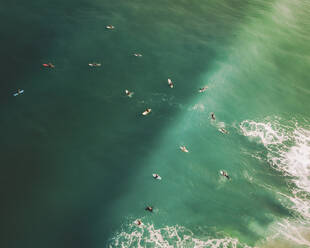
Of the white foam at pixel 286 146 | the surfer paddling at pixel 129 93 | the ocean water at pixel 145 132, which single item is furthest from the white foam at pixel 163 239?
the surfer paddling at pixel 129 93

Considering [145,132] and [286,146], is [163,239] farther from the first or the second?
[286,146]

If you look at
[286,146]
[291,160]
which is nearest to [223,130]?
[286,146]

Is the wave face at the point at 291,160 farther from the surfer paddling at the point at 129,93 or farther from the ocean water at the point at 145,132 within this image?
the surfer paddling at the point at 129,93

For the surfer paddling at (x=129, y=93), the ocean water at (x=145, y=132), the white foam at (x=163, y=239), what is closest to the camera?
the white foam at (x=163, y=239)

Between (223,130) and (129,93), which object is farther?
(129,93)

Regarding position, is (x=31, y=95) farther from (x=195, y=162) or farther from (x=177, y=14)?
(x=177, y=14)
